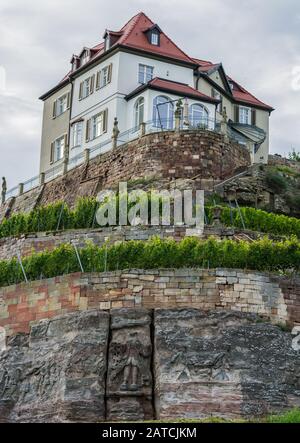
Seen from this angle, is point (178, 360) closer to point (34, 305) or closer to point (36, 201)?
point (34, 305)

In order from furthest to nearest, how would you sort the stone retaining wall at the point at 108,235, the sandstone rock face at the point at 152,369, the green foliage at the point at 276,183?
the green foliage at the point at 276,183, the stone retaining wall at the point at 108,235, the sandstone rock face at the point at 152,369

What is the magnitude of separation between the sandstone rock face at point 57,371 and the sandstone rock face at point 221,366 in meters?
1.70

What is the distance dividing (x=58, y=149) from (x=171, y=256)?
829 inches

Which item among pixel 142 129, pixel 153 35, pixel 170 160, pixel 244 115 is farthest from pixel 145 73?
pixel 244 115

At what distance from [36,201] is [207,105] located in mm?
9014

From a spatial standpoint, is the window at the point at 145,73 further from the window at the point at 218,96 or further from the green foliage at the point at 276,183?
the green foliage at the point at 276,183

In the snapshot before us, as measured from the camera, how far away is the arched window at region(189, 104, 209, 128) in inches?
1874

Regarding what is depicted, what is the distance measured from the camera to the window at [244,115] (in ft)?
182

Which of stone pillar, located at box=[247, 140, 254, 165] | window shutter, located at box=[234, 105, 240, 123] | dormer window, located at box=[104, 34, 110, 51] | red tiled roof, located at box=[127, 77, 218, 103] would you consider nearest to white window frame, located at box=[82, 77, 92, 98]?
dormer window, located at box=[104, 34, 110, 51]

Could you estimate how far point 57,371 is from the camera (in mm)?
30547

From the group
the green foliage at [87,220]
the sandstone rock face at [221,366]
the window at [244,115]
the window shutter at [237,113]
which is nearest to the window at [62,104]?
the window shutter at [237,113]

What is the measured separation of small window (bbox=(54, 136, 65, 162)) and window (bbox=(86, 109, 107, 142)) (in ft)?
8.16

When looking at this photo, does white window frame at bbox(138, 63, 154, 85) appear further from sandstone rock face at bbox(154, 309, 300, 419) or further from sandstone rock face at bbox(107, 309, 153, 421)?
sandstone rock face at bbox(154, 309, 300, 419)

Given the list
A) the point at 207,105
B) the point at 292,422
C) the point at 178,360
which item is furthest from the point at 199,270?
the point at 207,105
